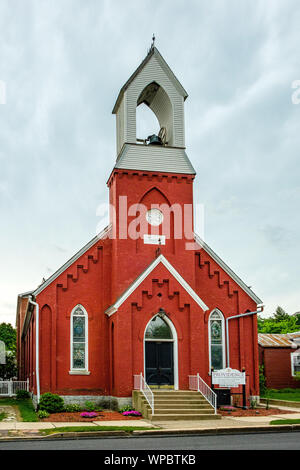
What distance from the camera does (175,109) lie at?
91.2 ft

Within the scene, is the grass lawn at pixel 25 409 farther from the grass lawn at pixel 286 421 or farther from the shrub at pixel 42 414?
the grass lawn at pixel 286 421

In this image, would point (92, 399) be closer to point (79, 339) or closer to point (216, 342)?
point (79, 339)

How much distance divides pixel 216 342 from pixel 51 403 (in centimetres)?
843

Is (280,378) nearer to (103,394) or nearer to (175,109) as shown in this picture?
(103,394)

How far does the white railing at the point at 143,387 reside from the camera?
21.5m

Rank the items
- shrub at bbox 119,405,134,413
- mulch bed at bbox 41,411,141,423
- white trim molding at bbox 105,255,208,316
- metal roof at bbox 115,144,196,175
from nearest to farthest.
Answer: mulch bed at bbox 41,411,141,423 < shrub at bbox 119,405,134,413 < white trim molding at bbox 105,255,208,316 < metal roof at bbox 115,144,196,175

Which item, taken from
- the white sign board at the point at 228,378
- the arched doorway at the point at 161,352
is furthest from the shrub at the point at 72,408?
the white sign board at the point at 228,378

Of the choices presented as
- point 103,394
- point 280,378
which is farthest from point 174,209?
point 280,378

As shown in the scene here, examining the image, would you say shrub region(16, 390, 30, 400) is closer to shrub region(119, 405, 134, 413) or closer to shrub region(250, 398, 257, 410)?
shrub region(119, 405, 134, 413)

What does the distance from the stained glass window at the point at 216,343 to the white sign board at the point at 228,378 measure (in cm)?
352

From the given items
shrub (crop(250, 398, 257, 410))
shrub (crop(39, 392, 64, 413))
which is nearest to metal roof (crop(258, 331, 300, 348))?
shrub (crop(250, 398, 257, 410))

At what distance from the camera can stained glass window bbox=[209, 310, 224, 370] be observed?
26.8m

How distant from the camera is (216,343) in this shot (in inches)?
1060

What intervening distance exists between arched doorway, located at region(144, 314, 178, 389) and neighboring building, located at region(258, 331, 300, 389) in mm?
15316
